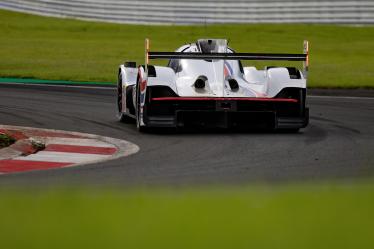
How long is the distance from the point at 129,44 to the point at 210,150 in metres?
24.5

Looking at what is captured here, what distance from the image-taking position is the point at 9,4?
1667 inches

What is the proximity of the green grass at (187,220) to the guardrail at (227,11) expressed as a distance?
3132cm

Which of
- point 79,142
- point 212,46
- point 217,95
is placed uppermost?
point 212,46

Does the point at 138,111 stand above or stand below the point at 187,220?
below

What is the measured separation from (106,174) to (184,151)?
2.00 meters

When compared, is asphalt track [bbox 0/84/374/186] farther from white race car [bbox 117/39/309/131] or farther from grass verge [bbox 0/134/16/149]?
grass verge [bbox 0/134/16/149]

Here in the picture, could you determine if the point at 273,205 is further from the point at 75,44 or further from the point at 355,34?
the point at 355,34

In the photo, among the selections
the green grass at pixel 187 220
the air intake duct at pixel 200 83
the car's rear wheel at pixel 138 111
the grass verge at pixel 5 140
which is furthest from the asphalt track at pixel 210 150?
the green grass at pixel 187 220

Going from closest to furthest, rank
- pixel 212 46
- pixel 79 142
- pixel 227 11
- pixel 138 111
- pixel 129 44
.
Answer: pixel 79 142 < pixel 138 111 < pixel 212 46 < pixel 129 44 < pixel 227 11

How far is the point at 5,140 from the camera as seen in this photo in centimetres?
995

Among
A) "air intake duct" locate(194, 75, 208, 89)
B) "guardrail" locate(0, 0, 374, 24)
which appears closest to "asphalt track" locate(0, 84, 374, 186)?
"air intake duct" locate(194, 75, 208, 89)

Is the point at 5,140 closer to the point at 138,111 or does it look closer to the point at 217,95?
the point at 138,111

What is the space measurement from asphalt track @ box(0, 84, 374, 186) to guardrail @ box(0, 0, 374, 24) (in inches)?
813

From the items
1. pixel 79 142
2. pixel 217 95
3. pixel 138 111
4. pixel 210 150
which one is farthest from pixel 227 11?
pixel 210 150
